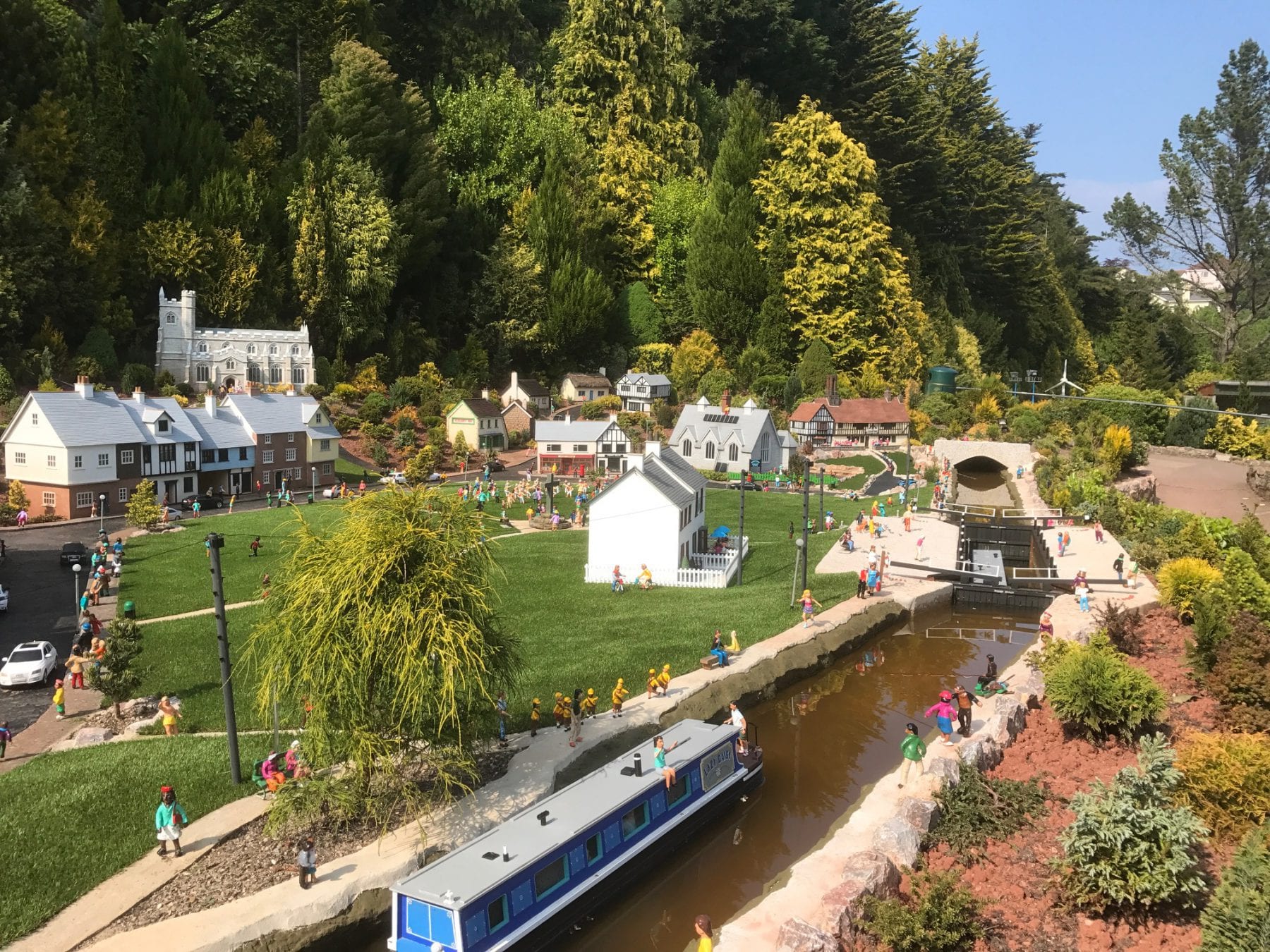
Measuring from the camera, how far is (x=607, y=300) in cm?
7944

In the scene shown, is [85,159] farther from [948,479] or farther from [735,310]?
[948,479]

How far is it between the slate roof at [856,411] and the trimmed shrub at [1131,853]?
55.1 meters

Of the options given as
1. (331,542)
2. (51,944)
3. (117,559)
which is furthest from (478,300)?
(51,944)

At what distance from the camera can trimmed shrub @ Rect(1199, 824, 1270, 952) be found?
43.7 feet

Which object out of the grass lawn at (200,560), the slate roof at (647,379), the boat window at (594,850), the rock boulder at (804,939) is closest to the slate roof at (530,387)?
the slate roof at (647,379)

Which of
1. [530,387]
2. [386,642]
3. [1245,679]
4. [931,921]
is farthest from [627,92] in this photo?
[931,921]

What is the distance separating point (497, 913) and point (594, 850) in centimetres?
265

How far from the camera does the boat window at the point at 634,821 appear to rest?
19.2 m

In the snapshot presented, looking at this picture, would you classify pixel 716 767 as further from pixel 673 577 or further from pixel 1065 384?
pixel 1065 384

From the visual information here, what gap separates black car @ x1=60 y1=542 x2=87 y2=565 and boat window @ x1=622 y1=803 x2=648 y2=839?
93.0 feet

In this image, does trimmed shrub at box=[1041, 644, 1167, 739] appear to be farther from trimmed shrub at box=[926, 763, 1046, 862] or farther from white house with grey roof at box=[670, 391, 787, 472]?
white house with grey roof at box=[670, 391, 787, 472]

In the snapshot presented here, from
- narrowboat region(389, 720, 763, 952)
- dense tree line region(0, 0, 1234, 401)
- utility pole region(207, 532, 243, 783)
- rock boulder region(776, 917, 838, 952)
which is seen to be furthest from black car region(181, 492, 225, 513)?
rock boulder region(776, 917, 838, 952)

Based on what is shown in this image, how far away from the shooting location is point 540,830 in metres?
18.0

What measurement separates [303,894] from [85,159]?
196ft
